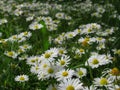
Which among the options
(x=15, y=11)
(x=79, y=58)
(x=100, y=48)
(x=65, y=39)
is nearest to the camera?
(x=79, y=58)

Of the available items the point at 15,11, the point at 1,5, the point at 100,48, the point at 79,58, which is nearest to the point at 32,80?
the point at 79,58

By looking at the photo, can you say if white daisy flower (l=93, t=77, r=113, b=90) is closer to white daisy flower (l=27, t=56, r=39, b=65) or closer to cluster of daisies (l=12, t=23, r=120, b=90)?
cluster of daisies (l=12, t=23, r=120, b=90)

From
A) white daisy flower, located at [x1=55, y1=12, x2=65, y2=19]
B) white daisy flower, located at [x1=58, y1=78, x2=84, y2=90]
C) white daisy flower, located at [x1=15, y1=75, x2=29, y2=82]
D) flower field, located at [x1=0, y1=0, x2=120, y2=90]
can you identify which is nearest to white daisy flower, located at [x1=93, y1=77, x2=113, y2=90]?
flower field, located at [x1=0, y1=0, x2=120, y2=90]

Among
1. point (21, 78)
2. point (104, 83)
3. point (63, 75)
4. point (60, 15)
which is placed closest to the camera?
point (104, 83)

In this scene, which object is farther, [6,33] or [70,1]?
[70,1]

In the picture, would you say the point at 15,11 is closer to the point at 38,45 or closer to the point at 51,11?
the point at 51,11

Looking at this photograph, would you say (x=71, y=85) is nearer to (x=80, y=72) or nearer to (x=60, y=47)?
(x=80, y=72)

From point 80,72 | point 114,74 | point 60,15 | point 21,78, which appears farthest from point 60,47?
point 60,15

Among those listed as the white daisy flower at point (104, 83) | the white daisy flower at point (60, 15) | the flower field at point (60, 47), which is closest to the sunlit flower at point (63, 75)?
the flower field at point (60, 47)
